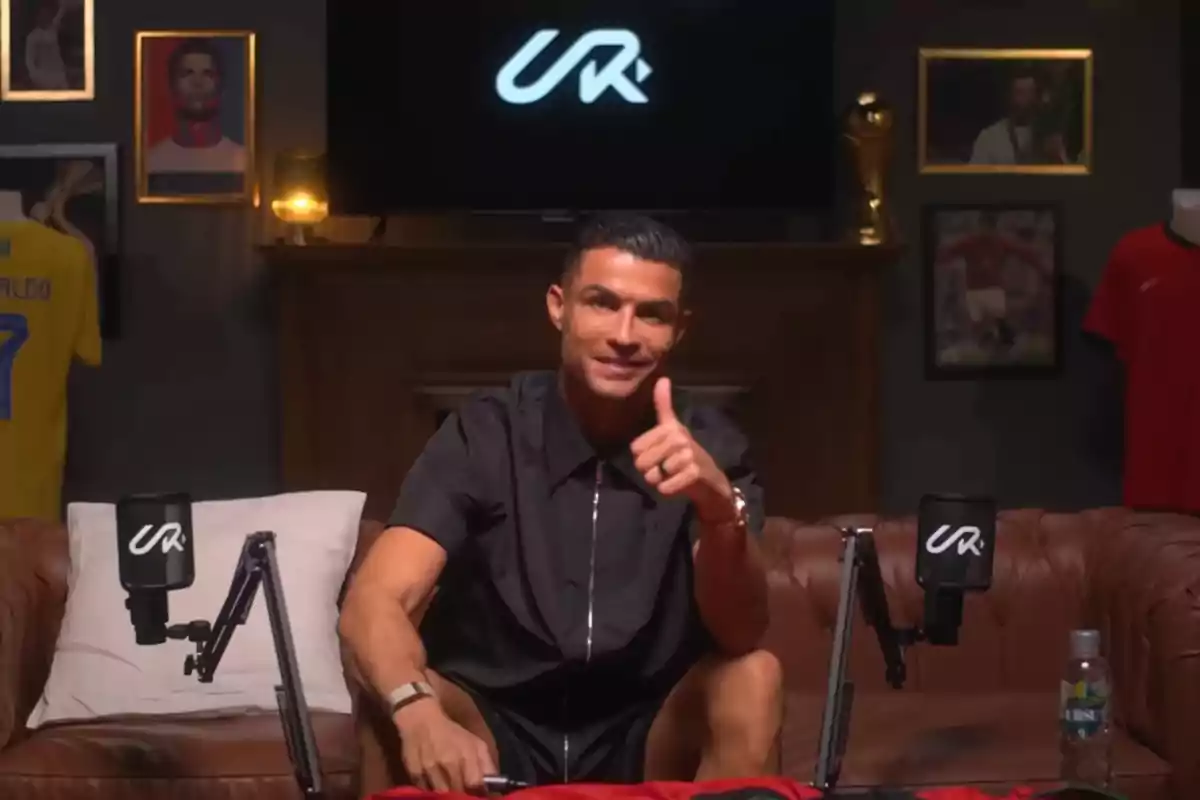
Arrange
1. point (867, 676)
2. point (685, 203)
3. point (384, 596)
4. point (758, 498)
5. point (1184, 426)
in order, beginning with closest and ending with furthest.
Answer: point (384, 596), point (758, 498), point (867, 676), point (1184, 426), point (685, 203)

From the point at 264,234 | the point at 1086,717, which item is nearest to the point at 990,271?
the point at 264,234

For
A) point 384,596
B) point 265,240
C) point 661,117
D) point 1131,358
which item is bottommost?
point 384,596

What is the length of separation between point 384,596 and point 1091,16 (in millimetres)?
3034

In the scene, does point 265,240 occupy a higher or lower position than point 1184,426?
higher

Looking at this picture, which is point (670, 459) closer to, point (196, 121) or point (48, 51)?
point (196, 121)

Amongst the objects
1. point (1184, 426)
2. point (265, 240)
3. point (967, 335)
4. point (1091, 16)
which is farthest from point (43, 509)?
point (1091, 16)

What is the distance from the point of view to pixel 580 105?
12.6 ft

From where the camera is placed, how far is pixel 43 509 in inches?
144

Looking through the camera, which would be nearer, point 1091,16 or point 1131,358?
point 1131,358

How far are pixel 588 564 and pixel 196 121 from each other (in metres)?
2.49

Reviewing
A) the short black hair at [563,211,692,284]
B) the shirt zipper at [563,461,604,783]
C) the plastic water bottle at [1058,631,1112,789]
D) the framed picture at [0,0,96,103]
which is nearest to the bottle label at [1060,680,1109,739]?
the plastic water bottle at [1058,631,1112,789]

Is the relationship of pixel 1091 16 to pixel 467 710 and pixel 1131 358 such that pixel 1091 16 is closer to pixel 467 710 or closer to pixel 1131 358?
pixel 1131 358

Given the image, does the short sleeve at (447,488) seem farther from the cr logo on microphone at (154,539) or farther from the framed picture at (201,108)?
the framed picture at (201,108)

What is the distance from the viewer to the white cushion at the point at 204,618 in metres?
2.42
